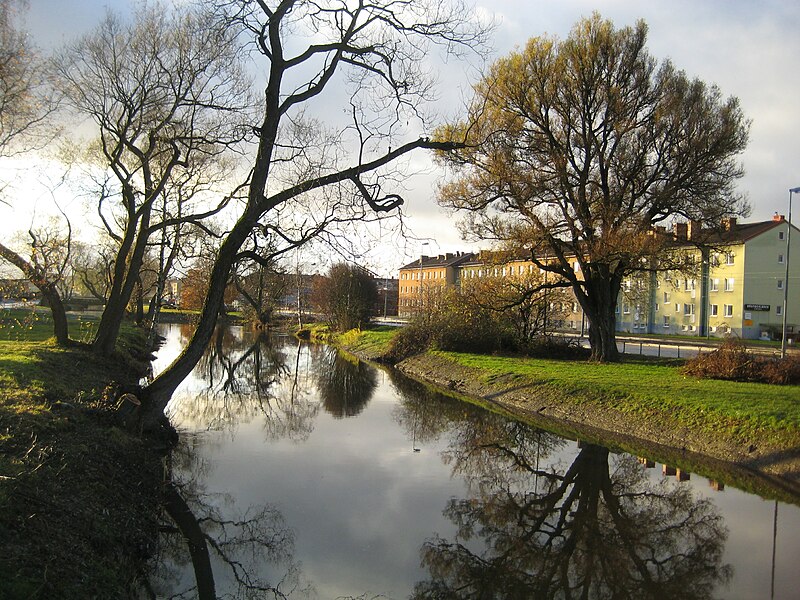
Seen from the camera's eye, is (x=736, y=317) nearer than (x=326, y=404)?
No

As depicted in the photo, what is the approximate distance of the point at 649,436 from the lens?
14.4 m

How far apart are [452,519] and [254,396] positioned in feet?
44.5

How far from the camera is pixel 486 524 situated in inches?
362

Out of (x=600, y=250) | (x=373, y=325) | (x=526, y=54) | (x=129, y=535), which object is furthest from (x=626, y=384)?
(x=373, y=325)

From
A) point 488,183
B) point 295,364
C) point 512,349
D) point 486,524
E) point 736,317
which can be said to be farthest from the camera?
point 736,317

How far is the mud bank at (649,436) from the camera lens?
11.3 metres

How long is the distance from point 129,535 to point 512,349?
22.9 metres

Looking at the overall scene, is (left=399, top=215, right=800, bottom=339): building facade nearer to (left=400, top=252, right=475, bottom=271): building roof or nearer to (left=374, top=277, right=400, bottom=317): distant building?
(left=374, top=277, right=400, bottom=317): distant building

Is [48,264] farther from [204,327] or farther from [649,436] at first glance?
[649,436]

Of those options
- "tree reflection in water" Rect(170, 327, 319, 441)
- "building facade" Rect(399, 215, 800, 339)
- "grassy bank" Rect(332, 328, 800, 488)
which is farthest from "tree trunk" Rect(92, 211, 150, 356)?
"building facade" Rect(399, 215, 800, 339)

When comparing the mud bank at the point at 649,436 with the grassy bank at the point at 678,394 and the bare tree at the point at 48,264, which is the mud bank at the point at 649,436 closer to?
the grassy bank at the point at 678,394

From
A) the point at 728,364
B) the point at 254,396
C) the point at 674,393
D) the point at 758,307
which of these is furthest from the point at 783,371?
the point at 758,307

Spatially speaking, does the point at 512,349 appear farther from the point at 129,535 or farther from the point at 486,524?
A: the point at 129,535

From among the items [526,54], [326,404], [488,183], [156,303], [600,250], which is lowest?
[326,404]
